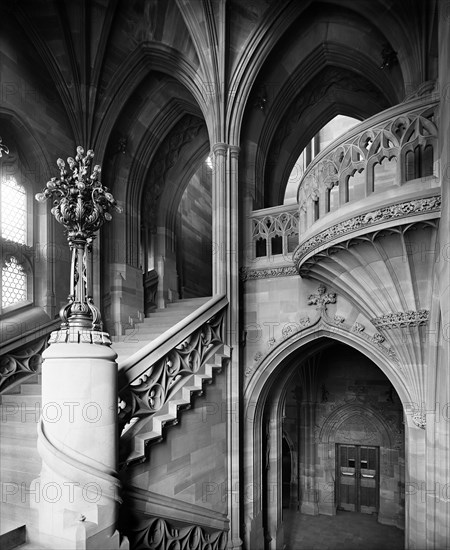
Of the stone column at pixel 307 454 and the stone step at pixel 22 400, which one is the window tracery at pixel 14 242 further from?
the stone column at pixel 307 454

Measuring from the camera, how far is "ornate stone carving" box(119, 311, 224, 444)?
475cm

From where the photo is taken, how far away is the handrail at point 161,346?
468 cm

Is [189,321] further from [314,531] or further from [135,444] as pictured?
[314,531]

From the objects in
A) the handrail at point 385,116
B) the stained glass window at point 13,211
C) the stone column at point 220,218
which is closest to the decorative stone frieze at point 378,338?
the stone column at point 220,218

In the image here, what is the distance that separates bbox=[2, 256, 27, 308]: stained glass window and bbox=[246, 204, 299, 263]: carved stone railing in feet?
12.9

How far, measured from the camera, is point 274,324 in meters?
7.29

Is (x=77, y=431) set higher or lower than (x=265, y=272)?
lower

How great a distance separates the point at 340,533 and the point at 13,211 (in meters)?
9.85

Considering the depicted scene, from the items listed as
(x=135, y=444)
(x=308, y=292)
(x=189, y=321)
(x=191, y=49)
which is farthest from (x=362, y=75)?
(x=135, y=444)

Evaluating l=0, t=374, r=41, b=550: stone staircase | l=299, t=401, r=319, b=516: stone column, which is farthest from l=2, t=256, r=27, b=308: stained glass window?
l=299, t=401, r=319, b=516: stone column

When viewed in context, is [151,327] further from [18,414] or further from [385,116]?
[385,116]

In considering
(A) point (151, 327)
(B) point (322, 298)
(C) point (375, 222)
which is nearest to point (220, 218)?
(B) point (322, 298)

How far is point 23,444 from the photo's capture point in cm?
493

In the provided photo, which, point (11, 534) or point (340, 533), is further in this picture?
point (340, 533)
